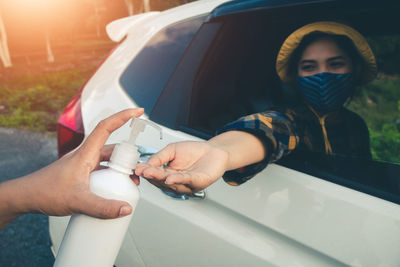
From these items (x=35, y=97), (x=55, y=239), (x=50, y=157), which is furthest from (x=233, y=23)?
(x=35, y=97)

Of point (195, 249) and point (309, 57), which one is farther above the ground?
point (309, 57)

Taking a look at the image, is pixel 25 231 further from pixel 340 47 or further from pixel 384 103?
pixel 384 103

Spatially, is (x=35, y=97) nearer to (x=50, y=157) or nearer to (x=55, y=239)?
(x=50, y=157)

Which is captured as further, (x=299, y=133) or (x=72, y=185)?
(x=299, y=133)

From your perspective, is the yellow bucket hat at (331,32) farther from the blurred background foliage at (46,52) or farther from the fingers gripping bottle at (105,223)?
the blurred background foliage at (46,52)

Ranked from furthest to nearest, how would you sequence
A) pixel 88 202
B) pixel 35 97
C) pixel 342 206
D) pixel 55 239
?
pixel 35 97, pixel 55 239, pixel 342 206, pixel 88 202

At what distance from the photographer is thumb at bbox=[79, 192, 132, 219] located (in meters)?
0.75

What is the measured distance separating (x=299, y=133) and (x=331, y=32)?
504 millimetres

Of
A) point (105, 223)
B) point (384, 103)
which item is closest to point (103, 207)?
point (105, 223)

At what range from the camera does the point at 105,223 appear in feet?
2.68

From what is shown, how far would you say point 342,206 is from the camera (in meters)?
0.95

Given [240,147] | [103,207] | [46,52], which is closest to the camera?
[103,207]

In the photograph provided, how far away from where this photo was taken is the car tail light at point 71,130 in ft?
5.29

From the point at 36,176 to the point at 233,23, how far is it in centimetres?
131
